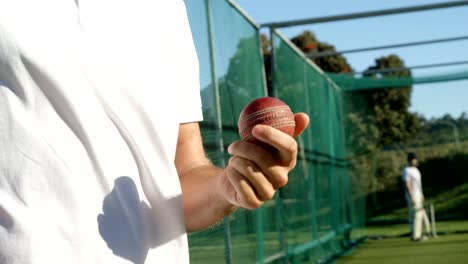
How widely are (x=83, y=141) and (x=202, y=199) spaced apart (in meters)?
0.35

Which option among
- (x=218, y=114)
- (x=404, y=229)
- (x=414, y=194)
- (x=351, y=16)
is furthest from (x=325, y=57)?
(x=218, y=114)

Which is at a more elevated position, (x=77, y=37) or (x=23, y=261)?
(x=77, y=37)

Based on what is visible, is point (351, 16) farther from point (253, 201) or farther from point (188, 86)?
point (253, 201)

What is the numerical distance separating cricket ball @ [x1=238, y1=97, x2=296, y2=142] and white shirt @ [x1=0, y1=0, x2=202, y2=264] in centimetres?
18

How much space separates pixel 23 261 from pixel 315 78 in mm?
11803

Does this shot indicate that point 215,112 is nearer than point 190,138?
Answer: No

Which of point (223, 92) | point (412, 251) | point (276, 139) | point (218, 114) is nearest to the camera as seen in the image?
point (276, 139)

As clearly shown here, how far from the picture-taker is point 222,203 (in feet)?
5.80

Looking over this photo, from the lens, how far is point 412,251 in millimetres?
14188

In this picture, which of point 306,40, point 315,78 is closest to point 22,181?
point 315,78

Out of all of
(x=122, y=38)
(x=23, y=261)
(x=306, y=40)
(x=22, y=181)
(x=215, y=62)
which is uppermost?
(x=306, y=40)

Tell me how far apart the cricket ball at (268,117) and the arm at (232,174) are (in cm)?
3

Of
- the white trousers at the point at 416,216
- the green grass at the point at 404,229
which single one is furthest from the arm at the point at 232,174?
the green grass at the point at 404,229

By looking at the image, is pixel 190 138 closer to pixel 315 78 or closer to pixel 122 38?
pixel 122 38
